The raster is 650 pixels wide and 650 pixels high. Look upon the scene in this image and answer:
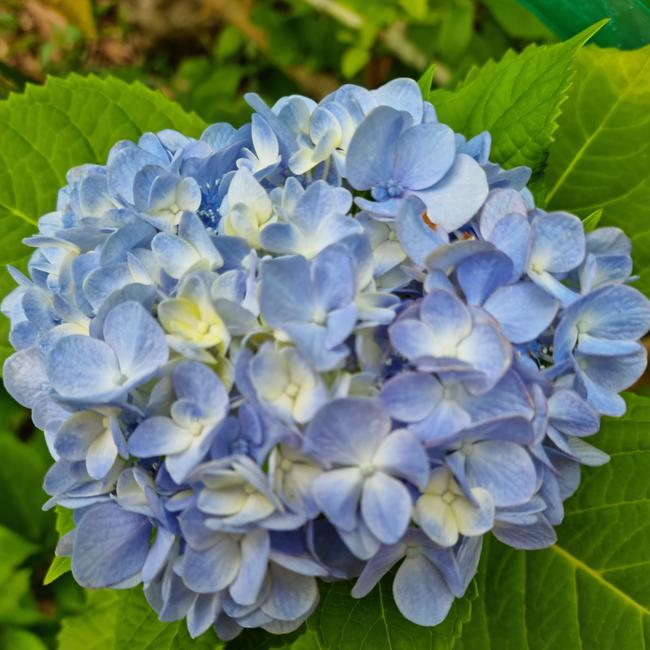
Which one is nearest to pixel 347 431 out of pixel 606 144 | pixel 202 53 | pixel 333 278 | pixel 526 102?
pixel 333 278

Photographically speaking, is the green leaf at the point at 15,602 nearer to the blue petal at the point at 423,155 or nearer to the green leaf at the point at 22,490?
the green leaf at the point at 22,490

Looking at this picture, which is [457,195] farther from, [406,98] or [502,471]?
[502,471]

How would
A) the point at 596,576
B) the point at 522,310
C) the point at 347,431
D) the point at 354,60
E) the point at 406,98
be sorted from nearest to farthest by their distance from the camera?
the point at 347,431 → the point at 522,310 → the point at 406,98 → the point at 596,576 → the point at 354,60

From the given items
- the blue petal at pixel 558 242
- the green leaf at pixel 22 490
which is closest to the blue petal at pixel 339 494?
the blue petal at pixel 558 242

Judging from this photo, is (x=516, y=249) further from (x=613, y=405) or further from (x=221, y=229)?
(x=221, y=229)

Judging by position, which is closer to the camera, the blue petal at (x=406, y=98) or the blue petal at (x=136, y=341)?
the blue petal at (x=136, y=341)

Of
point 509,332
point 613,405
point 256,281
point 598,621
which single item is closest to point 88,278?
point 256,281

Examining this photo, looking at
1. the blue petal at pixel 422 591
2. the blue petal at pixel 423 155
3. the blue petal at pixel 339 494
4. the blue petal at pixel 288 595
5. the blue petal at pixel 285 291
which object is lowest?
the blue petal at pixel 288 595
